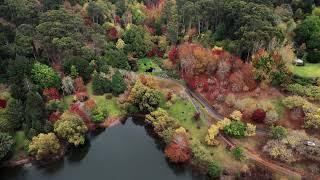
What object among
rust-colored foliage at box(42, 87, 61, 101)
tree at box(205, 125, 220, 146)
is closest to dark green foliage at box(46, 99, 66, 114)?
rust-colored foliage at box(42, 87, 61, 101)

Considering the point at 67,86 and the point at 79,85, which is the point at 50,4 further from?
the point at 67,86

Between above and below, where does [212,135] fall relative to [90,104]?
below

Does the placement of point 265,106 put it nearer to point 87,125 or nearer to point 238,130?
point 238,130

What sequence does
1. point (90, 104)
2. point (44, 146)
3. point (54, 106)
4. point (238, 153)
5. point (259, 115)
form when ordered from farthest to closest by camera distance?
point (90, 104) → point (54, 106) → point (259, 115) → point (44, 146) → point (238, 153)

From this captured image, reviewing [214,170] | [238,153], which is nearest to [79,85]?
[214,170]

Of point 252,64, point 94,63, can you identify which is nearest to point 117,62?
point 94,63

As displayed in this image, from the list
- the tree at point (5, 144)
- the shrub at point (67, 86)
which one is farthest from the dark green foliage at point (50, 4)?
the tree at point (5, 144)
